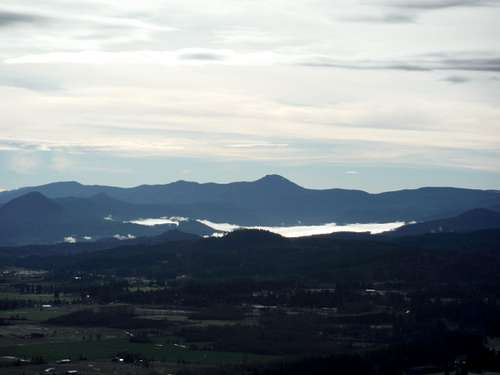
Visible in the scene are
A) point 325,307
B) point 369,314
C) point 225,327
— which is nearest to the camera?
point 225,327

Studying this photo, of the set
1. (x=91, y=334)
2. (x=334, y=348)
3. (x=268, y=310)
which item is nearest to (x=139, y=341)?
(x=91, y=334)

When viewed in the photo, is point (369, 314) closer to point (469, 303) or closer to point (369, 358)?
point (469, 303)

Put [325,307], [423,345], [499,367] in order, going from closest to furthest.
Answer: [499,367]
[423,345]
[325,307]

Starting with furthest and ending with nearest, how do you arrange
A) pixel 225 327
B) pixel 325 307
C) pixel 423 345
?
pixel 325 307 < pixel 225 327 < pixel 423 345

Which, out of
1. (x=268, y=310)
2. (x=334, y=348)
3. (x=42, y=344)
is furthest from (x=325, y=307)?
(x=42, y=344)

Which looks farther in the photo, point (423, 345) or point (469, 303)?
point (469, 303)

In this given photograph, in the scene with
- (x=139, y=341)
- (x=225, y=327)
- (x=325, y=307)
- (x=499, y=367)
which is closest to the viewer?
(x=499, y=367)

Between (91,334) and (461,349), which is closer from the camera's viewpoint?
(461,349)

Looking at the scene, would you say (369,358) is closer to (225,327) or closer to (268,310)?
(225,327)

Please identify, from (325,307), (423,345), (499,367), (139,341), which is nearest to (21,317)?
(139,341)
